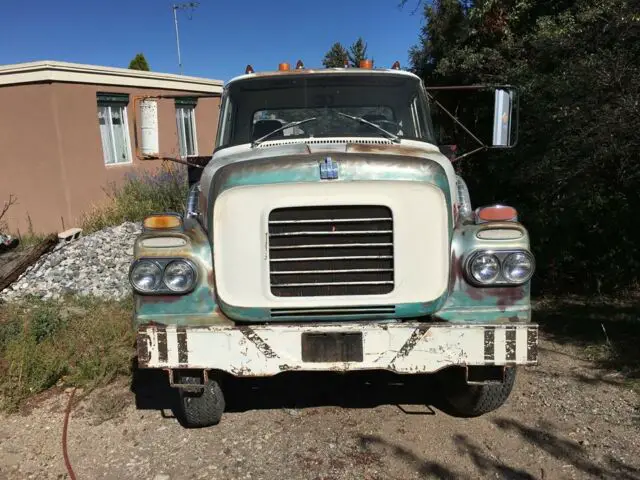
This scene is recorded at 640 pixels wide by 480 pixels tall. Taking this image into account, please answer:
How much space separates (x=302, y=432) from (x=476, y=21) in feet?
27.5

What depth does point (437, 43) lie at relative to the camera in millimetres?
11711

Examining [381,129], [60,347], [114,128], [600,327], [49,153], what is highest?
[114,128]

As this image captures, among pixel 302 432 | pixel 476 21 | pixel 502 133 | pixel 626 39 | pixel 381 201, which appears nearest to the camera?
pixel 381 201

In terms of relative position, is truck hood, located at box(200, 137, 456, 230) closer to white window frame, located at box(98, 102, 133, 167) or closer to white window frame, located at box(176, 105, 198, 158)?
white window frame, located at box(98, 102, 133, 167)

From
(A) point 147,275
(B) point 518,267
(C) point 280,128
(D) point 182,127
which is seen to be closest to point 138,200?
(D) point 182,127

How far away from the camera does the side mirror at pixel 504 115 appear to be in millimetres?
4383

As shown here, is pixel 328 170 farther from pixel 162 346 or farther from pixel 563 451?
pixel 563 451

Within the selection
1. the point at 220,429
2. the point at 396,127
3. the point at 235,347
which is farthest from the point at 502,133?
the point at 220,429

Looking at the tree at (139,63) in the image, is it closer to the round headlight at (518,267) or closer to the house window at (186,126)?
the house window at (186,126)

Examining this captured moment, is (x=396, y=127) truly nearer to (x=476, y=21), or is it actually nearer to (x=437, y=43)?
(x=476, y=21)

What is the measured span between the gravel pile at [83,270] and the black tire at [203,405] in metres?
3.53

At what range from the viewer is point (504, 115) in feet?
14.4

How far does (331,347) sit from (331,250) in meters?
0.54

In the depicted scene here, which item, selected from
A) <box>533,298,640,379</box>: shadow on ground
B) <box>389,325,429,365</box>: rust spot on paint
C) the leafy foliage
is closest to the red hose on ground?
<box>389,325,429,365</box>: rust spot on paint
